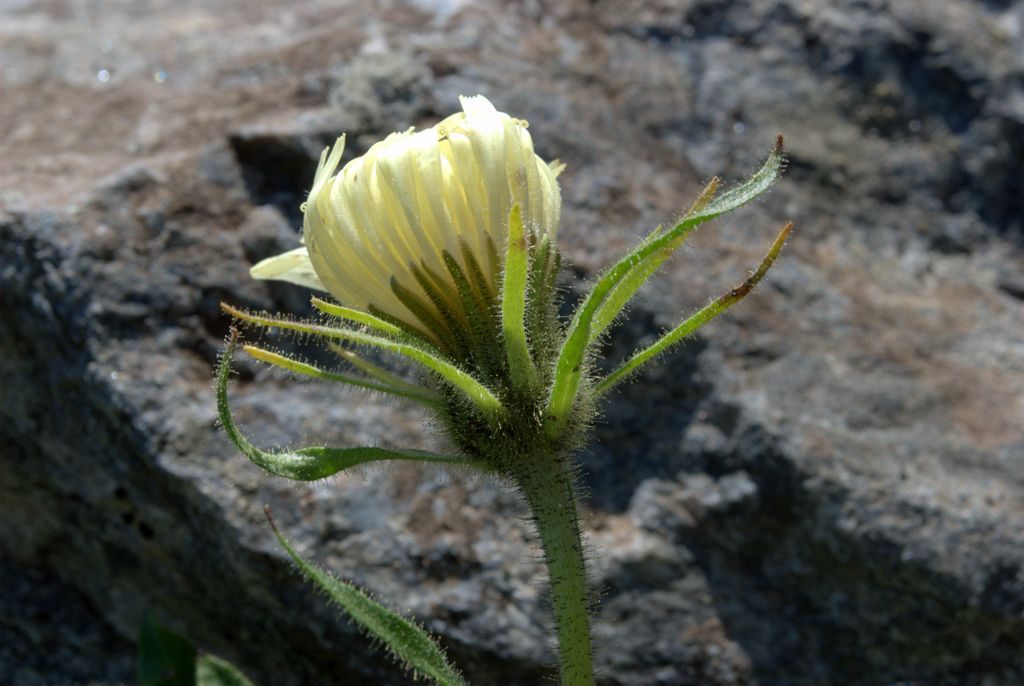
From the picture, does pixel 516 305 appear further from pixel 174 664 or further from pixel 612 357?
pixel 174 664

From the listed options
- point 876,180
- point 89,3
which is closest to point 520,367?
point 876,180

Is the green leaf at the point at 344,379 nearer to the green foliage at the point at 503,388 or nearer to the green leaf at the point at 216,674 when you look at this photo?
the green foliage at the point at 503,388

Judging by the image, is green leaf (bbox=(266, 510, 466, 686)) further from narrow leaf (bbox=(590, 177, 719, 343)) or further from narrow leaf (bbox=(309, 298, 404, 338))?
narrow leaf (bbox=(590, 177, 719, 343))

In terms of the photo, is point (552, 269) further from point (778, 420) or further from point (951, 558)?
point (951, 558)

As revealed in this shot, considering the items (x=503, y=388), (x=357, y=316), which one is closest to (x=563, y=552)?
(x=503, y=388)

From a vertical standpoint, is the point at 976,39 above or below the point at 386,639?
above

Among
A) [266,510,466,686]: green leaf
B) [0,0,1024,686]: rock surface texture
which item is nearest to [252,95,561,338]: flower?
[266,510,466,686]: green leaf
